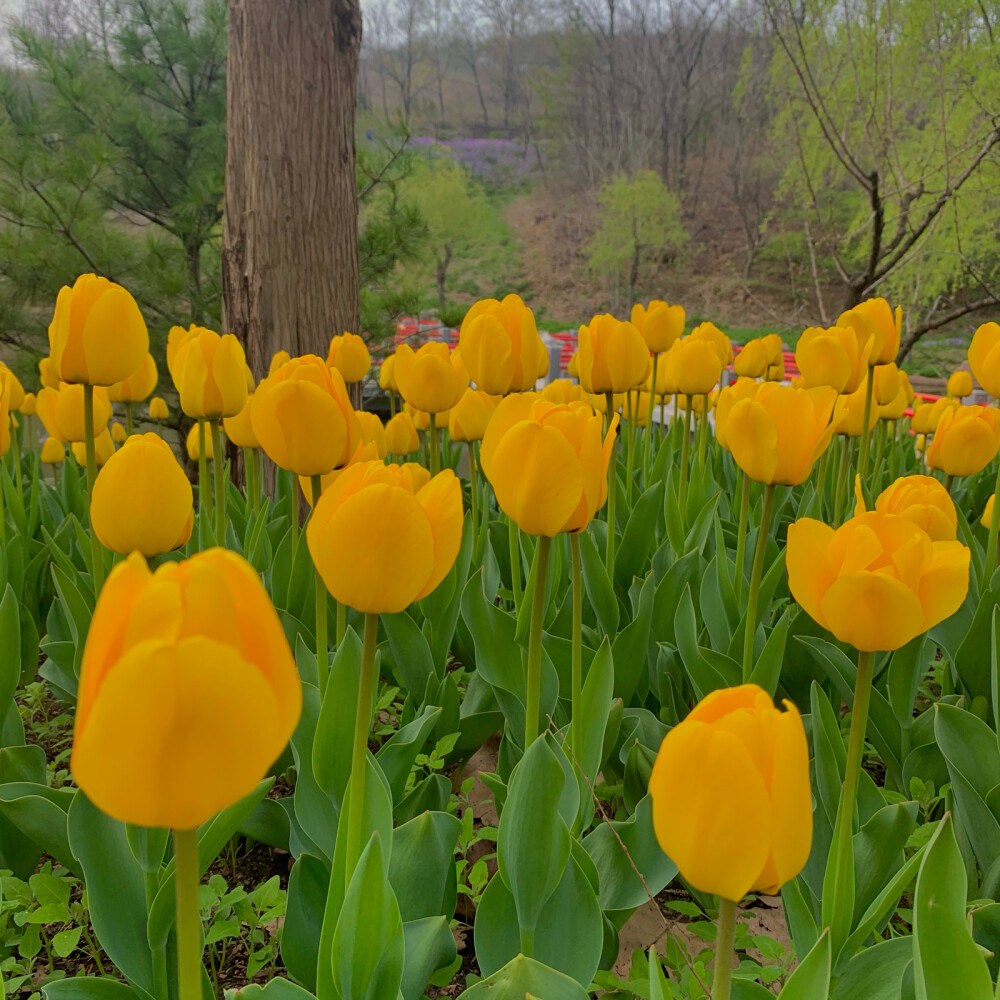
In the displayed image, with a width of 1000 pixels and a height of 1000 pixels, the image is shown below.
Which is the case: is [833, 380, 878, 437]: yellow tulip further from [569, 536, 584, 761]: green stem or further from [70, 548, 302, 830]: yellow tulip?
[70, 548, 302, 830]: yellow tulip

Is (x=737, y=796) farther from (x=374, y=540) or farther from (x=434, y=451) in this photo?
(x=434, y=451)

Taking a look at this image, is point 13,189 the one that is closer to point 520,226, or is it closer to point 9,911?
point 9,911

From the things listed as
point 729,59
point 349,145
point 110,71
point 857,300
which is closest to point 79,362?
point 349,145

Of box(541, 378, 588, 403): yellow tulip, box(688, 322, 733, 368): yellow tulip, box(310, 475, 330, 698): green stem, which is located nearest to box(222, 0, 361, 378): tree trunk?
box(541, 378, 588, 403): yellow tulip

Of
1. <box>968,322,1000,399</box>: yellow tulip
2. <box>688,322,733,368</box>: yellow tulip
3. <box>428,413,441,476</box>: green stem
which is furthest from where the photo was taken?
<box>688,322,733,368</box>: yellow tulip

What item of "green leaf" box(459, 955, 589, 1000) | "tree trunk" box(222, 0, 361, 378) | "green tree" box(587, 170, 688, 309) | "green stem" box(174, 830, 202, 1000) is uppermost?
"green tree" box(587, 170, 688, 309)

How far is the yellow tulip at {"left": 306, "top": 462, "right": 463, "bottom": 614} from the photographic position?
2.16ft

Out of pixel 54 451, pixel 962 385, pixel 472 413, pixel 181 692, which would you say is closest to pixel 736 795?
pixel 181 692

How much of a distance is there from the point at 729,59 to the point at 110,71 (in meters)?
30.2

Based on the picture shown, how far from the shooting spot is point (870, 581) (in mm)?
722

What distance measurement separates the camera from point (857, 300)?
4973 millimetres

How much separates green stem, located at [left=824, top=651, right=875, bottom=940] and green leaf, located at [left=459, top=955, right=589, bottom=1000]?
31 cm

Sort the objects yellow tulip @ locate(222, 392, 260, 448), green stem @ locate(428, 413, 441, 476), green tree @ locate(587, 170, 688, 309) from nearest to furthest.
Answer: yellow tulip @ locate(222, 392, 260, 448) → green stem @ locate(428, 413, 441, 476) → green tree @ locate(587, 170, 688, 309)

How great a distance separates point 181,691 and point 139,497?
702mm
